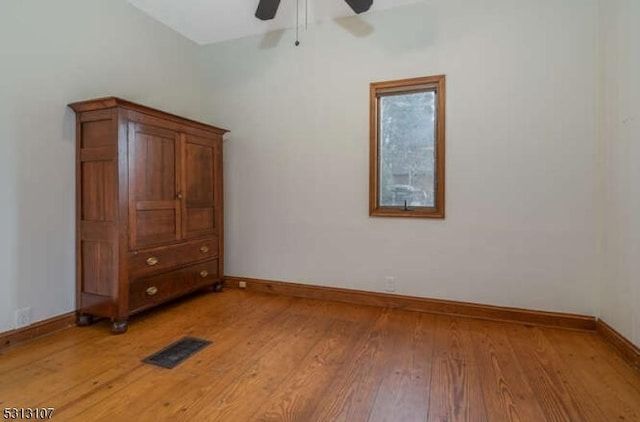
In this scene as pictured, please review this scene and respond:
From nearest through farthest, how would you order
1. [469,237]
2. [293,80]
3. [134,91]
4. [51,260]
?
[51,260] < [469,237] < [134,91] < [293,80]

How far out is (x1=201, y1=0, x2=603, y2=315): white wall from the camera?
8.24 ft

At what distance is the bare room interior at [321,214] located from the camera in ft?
6.00

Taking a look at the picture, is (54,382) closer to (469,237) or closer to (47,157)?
(47,157)

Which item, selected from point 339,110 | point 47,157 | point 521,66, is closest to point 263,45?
point 339,110

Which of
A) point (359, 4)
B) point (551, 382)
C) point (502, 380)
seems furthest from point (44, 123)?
point (551, 382)

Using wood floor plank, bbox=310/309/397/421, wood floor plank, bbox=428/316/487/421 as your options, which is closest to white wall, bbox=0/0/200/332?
wood floor plank, bbox=310/309/397/421

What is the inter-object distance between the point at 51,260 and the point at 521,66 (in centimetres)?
391

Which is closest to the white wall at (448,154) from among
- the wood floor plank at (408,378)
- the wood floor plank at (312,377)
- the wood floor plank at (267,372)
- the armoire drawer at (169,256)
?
the armoire drawer at (169,256)

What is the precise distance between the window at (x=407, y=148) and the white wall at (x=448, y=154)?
9cm

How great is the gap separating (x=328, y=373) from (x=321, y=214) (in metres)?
1.64

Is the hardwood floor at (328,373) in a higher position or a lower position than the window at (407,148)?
lower

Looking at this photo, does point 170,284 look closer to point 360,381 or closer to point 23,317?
point 23,317

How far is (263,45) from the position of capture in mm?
3461

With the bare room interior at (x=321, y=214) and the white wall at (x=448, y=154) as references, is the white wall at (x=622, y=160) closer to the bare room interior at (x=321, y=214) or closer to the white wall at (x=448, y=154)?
the bare room interior at (x=321, y=214)
